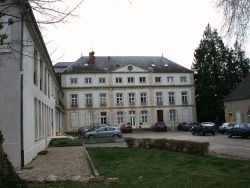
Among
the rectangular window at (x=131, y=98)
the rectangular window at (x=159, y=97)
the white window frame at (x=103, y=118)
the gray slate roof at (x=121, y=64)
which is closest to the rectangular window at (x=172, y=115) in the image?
the rectangular window at (x=159, y=97)

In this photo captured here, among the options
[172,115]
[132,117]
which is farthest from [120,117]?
[172,115]

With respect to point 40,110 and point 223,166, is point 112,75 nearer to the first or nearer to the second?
point 40,110

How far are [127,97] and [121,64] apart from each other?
21.2 feet

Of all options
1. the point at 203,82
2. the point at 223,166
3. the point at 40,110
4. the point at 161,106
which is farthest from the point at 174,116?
the point at 223,166

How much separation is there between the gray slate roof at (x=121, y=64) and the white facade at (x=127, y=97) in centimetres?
78

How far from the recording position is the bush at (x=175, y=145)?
54.7 ft

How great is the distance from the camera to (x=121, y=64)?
63.8 m

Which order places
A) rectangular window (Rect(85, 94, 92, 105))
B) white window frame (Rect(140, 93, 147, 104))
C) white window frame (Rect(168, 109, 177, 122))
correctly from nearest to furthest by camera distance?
rectangular window (Rect(85, 94, 92, 105)) < white window frame (Rect(140, 93, 147, 104)) < white window frame (Rect(168, 109, 177, 122))

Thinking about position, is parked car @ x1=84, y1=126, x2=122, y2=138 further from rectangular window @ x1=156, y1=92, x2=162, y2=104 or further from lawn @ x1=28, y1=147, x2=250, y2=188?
rectangular window @ x1=156, y1=92, x2=162, y2=104

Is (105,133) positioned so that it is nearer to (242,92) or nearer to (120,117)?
(242,92)

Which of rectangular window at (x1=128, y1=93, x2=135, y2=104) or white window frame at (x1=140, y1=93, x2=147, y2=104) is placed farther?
white window frame at (x1=140, y1=93, x2=147, y2=104)

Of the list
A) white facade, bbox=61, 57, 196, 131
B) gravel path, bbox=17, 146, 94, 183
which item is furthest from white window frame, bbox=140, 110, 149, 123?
gravel path, bbox=17, 146, 94, 183

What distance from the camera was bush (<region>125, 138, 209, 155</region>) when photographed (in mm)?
16688

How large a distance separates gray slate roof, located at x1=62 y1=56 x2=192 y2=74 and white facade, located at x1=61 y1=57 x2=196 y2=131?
78 cm
